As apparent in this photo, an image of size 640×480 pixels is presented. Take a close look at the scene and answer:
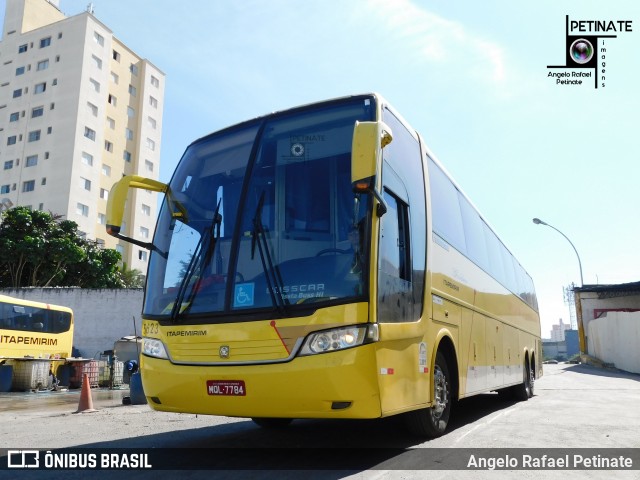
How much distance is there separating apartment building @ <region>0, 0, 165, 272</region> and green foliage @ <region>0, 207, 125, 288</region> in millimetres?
11964

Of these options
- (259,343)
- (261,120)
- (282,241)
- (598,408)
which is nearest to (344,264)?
(282,241)

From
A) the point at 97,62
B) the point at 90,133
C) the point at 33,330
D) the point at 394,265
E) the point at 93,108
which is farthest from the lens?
the point at 97,62

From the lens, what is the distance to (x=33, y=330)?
21453mm

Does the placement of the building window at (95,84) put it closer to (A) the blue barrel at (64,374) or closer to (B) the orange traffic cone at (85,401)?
(A) the blue barrel at (64,374)

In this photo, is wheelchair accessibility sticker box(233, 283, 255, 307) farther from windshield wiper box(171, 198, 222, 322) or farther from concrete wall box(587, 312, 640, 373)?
concrete wall box(587, 312, 640, 373)

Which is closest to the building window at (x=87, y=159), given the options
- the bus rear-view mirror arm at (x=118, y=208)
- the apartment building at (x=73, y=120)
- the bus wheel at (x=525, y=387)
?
the apartment building at (x=73, y=120)

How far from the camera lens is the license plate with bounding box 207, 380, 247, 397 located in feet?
15.6

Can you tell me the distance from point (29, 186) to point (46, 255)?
61.3ft

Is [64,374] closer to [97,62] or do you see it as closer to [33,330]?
[33,330]

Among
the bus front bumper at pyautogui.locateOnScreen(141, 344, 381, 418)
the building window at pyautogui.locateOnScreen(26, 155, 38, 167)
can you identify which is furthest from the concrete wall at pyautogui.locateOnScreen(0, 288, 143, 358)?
the bus front bumper at pyautogui.locateOnScreen(141, 344, 381, 418)

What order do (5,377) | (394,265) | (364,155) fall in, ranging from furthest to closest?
1. (5,377)
2. (394,265)
3. (364,155)

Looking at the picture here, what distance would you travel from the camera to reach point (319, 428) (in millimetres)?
7453

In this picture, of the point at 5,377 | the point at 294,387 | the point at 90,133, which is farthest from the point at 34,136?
the point at 294,387

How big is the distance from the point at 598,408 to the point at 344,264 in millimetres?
7744
